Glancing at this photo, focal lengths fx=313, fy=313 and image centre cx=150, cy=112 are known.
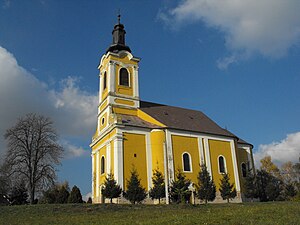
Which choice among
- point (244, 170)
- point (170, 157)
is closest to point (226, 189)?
point (170, 157)

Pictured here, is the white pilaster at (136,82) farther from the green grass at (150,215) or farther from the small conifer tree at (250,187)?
the green grass at (150,215)

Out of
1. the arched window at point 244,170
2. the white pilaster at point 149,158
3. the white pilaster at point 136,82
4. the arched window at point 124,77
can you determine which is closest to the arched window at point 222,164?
the arched window at point 244,170

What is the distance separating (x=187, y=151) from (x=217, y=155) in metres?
3.74

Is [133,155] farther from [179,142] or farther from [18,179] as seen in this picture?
[18,179]

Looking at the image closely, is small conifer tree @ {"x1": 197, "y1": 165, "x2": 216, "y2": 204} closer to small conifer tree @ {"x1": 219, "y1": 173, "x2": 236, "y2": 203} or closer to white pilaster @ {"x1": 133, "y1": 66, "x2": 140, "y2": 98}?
small conifer tree @ {"x1": 219, "y1": 173, "x2": 236, "y2": 203}

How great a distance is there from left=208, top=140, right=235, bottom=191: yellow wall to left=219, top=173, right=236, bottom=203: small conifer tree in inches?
26.5

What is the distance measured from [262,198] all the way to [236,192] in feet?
15.0

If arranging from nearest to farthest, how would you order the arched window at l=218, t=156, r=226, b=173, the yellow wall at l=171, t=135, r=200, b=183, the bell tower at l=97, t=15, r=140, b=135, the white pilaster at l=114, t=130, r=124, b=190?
the white pilaster at l=114, t=130, r=124, b=190 → the yellow wall at l=171, t=135, r=200, b=183 → the arched window at l=218, t=156, r=226, b=173 → the bell tower at l=97, t=15, r=140, b=135

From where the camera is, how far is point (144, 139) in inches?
1142

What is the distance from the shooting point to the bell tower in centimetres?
3189

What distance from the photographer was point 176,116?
3416cm

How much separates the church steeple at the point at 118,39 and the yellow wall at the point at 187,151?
11987mm

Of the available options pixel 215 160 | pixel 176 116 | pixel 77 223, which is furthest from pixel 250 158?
pixel 77 223

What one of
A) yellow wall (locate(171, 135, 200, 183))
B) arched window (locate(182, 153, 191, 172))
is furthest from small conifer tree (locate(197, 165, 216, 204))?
arched window (locate(182, 153, 191, 172))
